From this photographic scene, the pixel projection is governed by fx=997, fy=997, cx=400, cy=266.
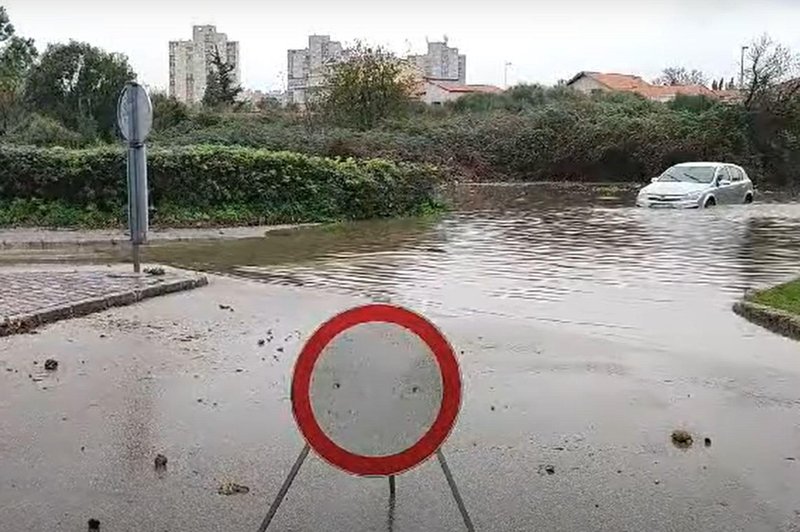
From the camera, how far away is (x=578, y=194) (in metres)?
34.2

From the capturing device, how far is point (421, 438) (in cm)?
402

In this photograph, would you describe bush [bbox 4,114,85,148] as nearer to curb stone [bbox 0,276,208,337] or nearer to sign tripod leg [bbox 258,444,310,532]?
curb stone [bbox 0,276,208,337]

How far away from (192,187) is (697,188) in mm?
13784

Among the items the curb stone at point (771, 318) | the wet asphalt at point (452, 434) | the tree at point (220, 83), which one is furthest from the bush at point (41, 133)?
the curb stone at point (771, 318)

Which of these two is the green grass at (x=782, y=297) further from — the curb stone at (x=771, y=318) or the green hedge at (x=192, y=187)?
the green hedge at (x=192, y=187)

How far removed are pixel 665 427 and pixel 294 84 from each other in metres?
64.1

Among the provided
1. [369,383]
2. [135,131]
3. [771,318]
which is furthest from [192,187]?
[369,383]

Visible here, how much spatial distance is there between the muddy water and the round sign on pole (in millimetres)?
2416

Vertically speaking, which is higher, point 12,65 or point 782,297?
point 12,65

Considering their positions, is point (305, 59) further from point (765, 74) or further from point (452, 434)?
point (452, 434)

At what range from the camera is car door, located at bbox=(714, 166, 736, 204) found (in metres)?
27.7

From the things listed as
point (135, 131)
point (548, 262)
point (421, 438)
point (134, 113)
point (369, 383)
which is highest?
point (134, 113)

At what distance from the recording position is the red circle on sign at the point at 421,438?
3992mm

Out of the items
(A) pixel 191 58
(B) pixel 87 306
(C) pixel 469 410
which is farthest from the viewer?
(A) pixel 191 58
